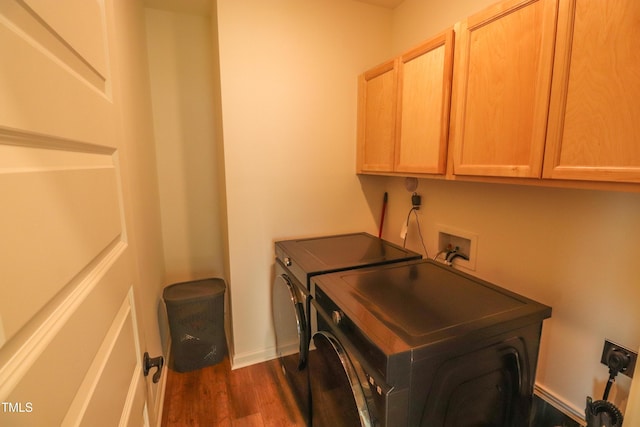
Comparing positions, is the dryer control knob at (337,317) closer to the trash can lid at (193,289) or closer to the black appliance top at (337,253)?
the black appliance top at (337,253)

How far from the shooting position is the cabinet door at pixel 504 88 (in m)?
0.97

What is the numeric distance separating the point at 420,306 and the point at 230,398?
1418mm

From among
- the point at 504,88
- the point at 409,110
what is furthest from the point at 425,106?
the point at 504,88

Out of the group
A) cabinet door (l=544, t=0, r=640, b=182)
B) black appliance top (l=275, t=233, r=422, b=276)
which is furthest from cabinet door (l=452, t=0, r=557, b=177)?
black appliance top (l=275, t=233, r=422, b=276)

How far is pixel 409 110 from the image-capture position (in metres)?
1.58

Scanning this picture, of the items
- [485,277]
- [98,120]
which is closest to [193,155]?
[98,120]

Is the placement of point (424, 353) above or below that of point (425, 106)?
below

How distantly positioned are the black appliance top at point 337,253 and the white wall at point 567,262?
0.43 m

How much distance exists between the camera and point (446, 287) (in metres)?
1.26

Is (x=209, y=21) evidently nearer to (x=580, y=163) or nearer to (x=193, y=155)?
(x=193, y=155)

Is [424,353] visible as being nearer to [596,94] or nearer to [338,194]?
[596,94]

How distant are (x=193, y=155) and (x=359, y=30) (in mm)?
1550

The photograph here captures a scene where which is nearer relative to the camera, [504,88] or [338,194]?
[504,88]

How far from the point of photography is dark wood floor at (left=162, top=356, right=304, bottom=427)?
1643 millimetres
